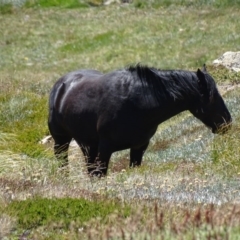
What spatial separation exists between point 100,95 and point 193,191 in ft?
14.1

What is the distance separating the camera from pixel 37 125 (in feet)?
67.5

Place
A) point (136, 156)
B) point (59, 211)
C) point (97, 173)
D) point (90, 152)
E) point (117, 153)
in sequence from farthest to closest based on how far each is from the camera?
point (117, 153) < point (90, 152) < point (136, 156) < point (97, 173) < point (59, 211)

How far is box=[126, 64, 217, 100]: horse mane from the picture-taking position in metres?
12.6

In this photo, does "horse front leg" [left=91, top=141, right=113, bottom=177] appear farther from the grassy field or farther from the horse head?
the horse head

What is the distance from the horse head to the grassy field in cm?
25

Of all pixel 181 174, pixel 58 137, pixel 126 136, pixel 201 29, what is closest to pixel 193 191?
pixel 181 174

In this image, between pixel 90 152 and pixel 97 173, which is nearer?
pixel 97 173

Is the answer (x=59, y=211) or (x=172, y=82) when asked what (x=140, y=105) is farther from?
(x=59, y=211)

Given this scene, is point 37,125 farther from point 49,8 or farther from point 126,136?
point 49,8

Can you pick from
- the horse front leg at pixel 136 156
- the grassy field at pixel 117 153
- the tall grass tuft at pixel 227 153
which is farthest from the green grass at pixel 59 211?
the horse front leg at pixel 136 156

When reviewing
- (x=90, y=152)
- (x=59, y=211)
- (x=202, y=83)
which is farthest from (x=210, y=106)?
(x=59, y=211)

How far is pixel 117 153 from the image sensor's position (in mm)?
17531

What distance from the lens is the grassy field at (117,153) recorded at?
7.52 m

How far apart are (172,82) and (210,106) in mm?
759
